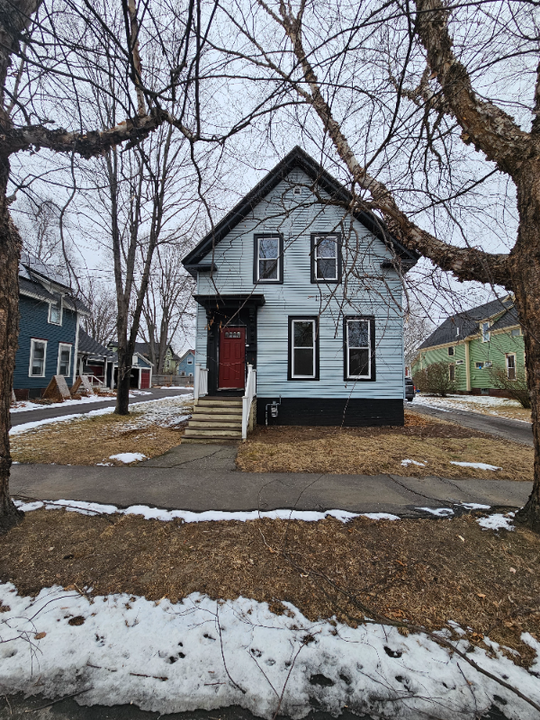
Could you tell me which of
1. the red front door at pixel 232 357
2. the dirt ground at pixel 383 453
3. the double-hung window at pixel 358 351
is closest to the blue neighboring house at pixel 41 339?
the red front door at pixel 232 357

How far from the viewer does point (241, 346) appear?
9398mm

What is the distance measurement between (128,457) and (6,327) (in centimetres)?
317

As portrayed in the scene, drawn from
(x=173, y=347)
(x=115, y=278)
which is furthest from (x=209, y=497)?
(x=173, y=347)

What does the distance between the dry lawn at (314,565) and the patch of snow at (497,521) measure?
0.32 feet

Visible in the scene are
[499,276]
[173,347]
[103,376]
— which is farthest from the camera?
[173,347]

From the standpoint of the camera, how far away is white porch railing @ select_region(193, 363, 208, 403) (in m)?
7.97

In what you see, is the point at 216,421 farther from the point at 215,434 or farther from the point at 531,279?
the point at 531,279

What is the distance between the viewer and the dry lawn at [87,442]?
526 cm

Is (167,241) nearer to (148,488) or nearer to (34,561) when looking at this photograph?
(148,488)

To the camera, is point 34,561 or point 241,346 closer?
point 34,561

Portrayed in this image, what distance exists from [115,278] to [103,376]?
16.4 m

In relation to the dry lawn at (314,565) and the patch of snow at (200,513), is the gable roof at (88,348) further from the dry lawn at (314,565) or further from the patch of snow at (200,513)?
the dry lawn at (314,565)

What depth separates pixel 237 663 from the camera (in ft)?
5.16

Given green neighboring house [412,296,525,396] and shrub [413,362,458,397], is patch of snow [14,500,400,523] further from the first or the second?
shrub [413,362,458,397]
